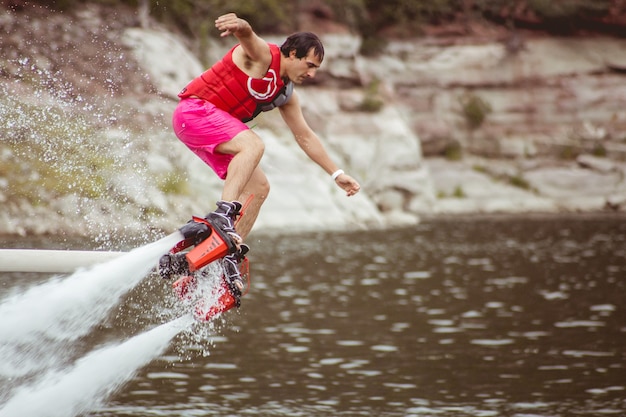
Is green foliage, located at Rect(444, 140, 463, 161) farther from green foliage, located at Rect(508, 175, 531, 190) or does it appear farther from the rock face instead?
green foliage, located at Rect(508, 175, 531, 190)

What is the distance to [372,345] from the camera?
1669cm

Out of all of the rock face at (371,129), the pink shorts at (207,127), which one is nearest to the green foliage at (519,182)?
the rock face at (371,129)

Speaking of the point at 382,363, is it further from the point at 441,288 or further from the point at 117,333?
the point at 441,288

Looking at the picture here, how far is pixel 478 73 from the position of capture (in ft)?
205

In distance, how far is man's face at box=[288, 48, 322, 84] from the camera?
8508mm

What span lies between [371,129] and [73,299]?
4662cm

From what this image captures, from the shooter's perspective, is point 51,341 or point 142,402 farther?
point 142,402

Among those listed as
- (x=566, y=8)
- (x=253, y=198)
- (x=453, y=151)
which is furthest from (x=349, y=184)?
(x=566, y=8)

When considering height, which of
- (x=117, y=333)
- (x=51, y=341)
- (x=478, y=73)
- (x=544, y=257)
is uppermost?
(x=478, y=73)

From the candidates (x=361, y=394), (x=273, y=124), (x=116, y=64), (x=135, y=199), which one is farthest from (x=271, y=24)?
(x=361, y=394)

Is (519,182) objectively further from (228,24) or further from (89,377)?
(228,24)

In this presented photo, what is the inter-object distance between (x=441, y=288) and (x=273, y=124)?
79.8 ft

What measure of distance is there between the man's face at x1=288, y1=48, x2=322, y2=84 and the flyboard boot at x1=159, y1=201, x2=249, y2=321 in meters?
1.24

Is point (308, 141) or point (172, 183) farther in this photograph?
point (172, 183)
